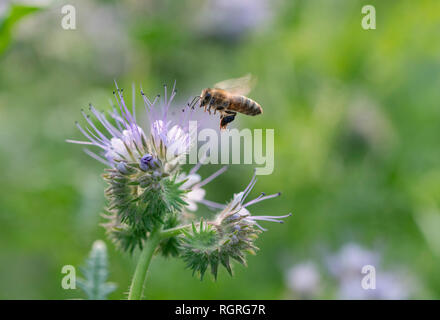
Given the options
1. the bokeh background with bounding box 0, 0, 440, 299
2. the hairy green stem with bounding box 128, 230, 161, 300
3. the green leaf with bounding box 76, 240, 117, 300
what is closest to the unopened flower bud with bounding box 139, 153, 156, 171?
the hairy green stem with bounding box 128, 230, 161, 300

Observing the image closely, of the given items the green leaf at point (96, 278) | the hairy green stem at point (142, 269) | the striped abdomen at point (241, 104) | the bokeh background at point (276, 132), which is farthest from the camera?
the bokeh background at point (276, 132)

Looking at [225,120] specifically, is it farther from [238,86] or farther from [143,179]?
[143,179]

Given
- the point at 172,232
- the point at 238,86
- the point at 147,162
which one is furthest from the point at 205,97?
the point at 172,232

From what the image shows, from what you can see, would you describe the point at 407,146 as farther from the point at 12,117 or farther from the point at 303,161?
the point at 12,117

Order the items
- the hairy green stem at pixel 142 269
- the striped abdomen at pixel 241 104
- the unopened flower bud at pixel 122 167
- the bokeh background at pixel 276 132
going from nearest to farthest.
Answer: the hairy green stem at pixel 142 269, the unopened flower bud at pixel 122 167, the striped abdomen at pixel 241 104, the bokeh background at pixel 276 132

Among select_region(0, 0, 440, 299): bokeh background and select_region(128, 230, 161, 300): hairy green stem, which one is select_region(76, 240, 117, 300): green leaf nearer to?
select_region(128, 230, 161, 300): hairy green stem

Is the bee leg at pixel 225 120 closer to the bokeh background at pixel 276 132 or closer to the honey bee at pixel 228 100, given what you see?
the honey bee at pixel 228 100

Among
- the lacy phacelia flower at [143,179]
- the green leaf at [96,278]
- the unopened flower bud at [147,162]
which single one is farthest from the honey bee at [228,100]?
the green leaf at [96,278]
